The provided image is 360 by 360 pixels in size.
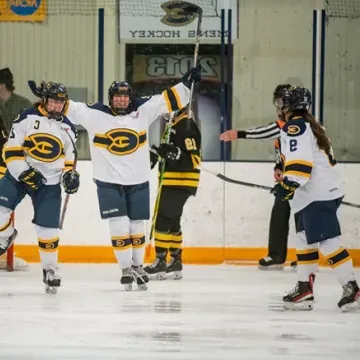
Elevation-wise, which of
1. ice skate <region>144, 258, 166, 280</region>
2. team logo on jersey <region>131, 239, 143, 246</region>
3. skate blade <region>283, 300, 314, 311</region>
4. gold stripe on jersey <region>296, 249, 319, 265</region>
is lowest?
ice skate <region>144, 258, 166, 280</region>

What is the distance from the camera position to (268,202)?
8.33 metres

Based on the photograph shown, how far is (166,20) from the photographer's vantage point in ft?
29.5

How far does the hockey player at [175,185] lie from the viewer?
7242 mm

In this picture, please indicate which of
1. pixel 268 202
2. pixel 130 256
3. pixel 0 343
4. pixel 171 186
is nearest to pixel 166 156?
pixel 171 186

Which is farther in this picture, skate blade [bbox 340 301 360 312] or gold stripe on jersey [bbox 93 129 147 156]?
gold stripe on jersey [bbox 93 129 147 156]

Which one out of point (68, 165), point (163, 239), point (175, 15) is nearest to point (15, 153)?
point (68, 165)

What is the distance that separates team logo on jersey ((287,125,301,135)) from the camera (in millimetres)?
5699

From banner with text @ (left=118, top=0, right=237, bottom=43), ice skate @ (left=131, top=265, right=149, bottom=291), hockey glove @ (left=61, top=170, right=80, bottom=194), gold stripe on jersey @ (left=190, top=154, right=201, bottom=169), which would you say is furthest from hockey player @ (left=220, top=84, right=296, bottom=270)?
hockey glove @ (left=61, top=170, right=80, bottom=194)

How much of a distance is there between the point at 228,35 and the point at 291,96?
299cm

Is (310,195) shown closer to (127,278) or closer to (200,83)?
(127,278)

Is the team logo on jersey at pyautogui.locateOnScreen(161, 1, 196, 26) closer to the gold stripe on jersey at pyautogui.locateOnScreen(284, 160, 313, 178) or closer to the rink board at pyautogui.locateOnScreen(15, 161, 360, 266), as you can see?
the rink board at pyautogui.locateOnScreen(15, 161, 360, 266)

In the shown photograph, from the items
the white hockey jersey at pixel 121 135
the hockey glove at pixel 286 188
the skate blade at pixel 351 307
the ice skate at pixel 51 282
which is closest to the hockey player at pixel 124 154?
the white hockey jersey at pixel 121 135

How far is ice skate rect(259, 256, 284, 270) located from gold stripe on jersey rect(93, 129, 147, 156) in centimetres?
172

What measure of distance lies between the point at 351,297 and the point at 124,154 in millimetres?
1512
